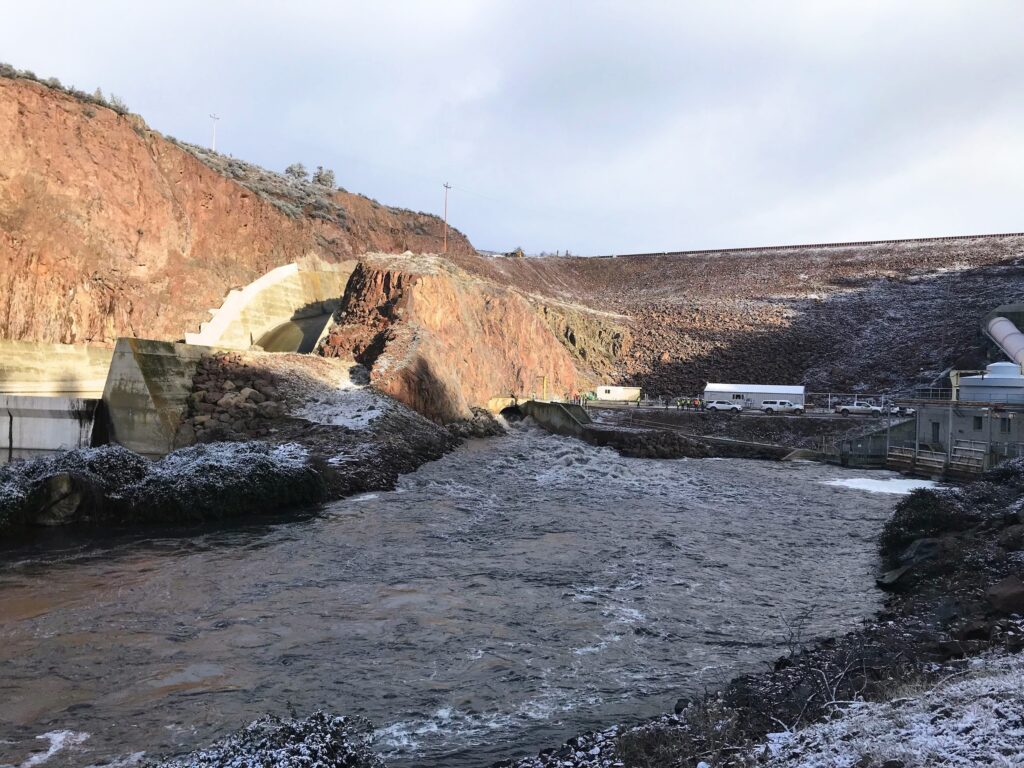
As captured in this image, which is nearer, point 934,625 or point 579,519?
point 934,625

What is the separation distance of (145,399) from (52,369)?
31.4ft

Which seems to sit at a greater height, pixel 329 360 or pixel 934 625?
pixel 329 360

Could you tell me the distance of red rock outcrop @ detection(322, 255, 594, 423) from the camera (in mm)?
30281

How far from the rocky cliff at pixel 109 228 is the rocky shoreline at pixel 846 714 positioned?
112 feet

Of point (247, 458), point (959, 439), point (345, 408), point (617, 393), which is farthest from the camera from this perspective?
point (617, 393)

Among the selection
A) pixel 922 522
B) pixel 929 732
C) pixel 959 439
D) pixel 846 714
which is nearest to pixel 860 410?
pixel 959 439

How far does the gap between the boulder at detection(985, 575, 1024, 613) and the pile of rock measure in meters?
20.6

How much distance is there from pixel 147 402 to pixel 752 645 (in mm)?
21917

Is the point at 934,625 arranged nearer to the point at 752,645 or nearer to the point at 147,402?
the point at 752,645

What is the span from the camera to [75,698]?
6.60m

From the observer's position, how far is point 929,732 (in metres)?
4.01

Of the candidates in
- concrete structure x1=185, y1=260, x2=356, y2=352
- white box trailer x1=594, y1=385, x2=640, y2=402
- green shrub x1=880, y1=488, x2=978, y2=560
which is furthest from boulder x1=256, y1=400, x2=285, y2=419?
white box trailer x1=594, y1=385, x2=640, y2=402

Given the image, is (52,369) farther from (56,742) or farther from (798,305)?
→ (798,305)

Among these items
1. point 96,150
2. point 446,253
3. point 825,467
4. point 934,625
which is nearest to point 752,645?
point 934,625
